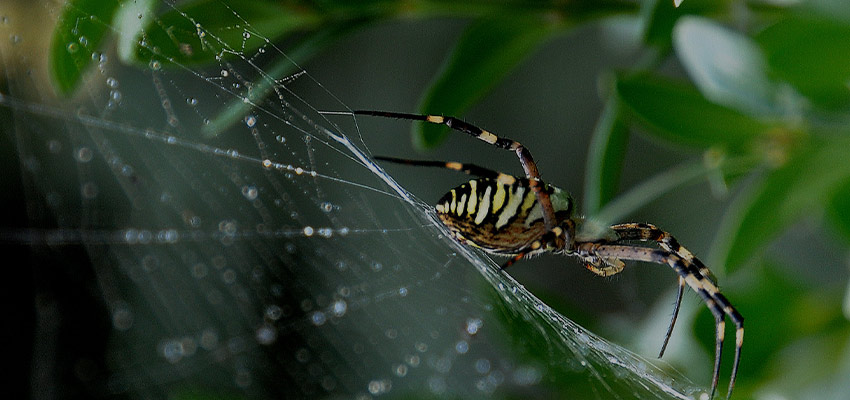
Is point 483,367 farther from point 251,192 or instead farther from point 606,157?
point 606,157

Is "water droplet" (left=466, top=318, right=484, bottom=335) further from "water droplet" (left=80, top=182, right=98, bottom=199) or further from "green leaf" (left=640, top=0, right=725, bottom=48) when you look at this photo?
"water droplet" (left=80, top=182, right=98, bottom=199)

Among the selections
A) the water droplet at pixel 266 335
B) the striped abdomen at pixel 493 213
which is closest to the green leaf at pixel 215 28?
the striped abdomen at pixel 493 213

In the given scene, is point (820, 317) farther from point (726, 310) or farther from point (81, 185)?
point (81, 185)

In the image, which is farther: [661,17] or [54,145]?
[54,145]

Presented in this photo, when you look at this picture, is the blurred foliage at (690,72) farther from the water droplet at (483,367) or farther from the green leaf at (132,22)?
the water droplet at (483,367)

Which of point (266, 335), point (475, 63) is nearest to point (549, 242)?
point (475, 63)

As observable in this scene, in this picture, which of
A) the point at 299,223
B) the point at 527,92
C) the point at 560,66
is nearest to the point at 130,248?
the point at 299,223

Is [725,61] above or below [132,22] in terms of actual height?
above
